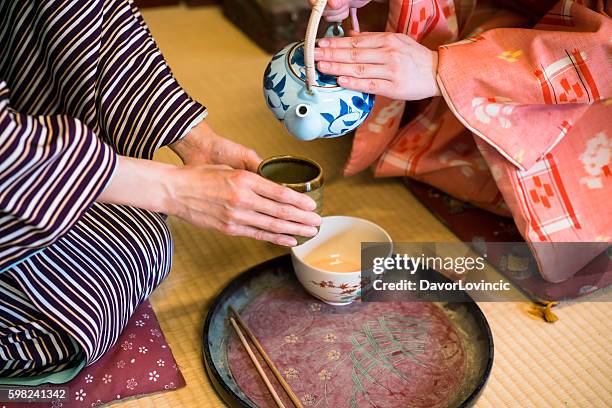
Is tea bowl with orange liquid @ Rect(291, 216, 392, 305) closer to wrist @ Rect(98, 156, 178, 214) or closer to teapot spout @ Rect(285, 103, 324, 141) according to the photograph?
teapot spout @ Rect(285, 103, 324, 141)

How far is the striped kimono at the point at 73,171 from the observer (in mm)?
1154

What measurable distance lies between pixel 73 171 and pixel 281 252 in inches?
28.7

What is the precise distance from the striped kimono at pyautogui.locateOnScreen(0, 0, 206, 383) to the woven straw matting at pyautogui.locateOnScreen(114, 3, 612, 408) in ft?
0.46

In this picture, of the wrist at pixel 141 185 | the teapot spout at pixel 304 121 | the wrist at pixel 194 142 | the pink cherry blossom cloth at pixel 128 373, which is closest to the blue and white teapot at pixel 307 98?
the teapot spout at pixel 304 121

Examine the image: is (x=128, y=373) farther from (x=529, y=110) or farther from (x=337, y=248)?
(x=529, y=110)

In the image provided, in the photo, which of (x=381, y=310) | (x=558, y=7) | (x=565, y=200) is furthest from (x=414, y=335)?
(x=558, y=7)

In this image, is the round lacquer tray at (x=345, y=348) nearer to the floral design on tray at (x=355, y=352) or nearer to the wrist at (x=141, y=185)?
the floral design on tray at (x=355, y=352)

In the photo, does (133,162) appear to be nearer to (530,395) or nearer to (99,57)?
(99,57)

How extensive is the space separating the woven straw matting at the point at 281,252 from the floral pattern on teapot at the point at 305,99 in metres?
0.45

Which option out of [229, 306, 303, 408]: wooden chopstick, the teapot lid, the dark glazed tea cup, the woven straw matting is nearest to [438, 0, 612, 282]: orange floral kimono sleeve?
the woven straw matting

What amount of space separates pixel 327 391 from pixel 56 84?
830 mm

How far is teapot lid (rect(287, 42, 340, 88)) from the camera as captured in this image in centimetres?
143

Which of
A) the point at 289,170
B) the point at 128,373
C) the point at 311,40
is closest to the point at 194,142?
the point at 289,170

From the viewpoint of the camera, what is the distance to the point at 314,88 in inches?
55.8
